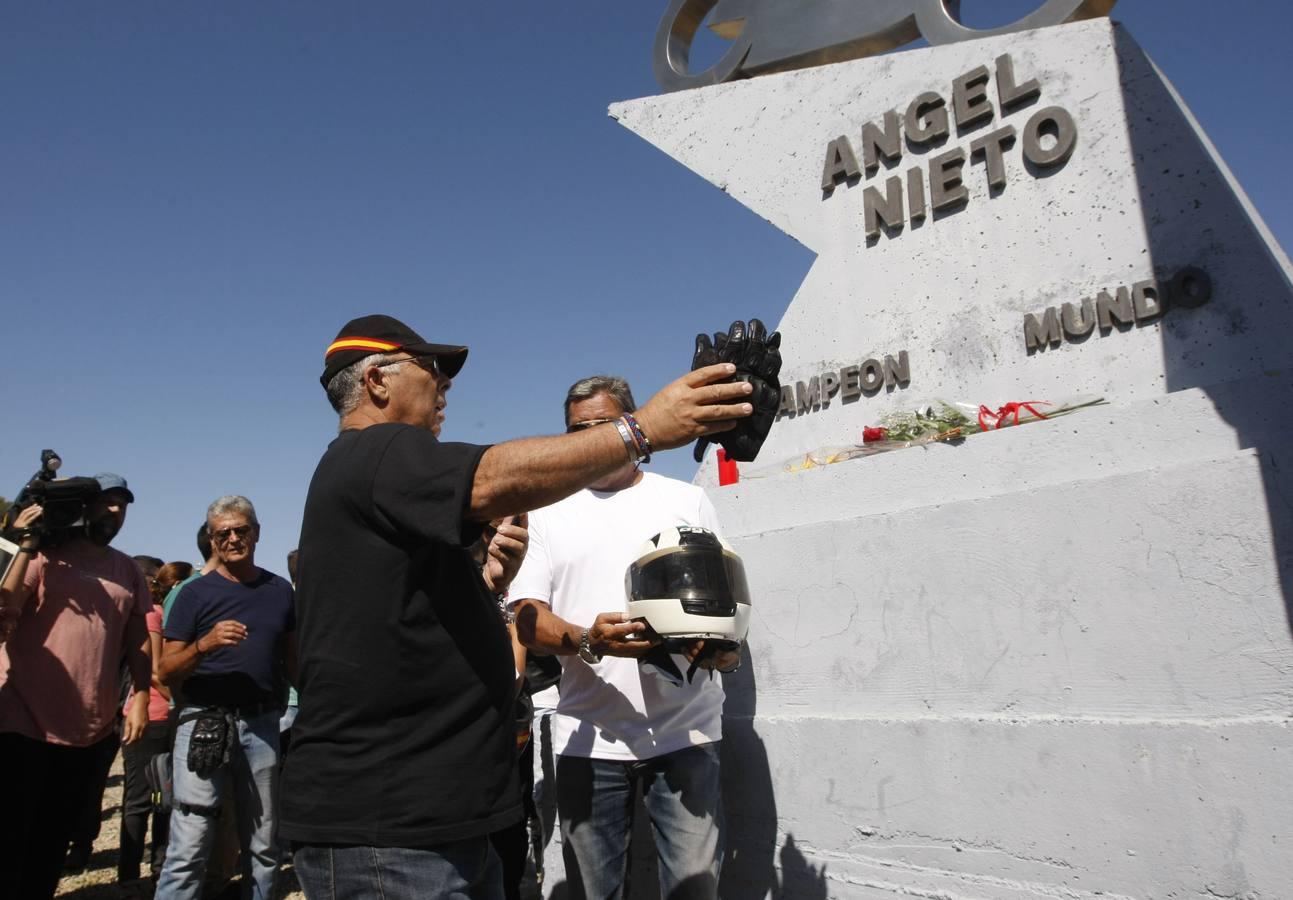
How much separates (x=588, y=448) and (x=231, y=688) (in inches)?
139

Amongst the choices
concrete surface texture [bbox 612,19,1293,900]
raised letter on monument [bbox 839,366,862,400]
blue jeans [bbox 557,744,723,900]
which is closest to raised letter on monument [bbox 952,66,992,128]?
concrete surface texture [bbox 612,19,1293,900]

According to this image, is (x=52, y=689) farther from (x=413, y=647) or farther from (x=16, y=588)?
(x=413, y=647)

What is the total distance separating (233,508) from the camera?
485 cm

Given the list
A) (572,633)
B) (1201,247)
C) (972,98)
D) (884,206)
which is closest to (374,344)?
(572,633)

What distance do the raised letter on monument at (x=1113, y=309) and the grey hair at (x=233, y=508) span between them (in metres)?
4.30

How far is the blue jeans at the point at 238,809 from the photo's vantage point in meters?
4.14

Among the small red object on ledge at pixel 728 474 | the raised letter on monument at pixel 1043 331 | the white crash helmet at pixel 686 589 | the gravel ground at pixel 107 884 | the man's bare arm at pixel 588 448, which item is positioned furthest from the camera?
the gravel ground at pixel 107 884

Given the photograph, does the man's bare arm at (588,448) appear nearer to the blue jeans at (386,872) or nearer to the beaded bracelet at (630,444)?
the beaded bracelet at (630,444)

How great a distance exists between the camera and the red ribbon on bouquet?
4016 mm

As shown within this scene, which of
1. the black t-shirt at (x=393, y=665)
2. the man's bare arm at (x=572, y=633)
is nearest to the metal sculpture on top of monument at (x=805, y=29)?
the man's bare arm at (x=572, y=633)

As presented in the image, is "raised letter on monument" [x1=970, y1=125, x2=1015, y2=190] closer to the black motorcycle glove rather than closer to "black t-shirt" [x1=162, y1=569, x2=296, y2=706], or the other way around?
the black motorcycle glove

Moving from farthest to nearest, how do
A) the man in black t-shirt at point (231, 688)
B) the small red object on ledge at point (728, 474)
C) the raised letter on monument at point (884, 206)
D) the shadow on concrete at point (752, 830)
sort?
1. the raised letter on monument at point (884, 206)
2. the small red object on ledge at point (728, 474)
3. the man in black t-shirt at point (231, 688)
4. the shadow on concrete at point (752, 830)

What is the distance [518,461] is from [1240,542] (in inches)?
89.6

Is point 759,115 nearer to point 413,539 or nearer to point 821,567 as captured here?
point 821,567
